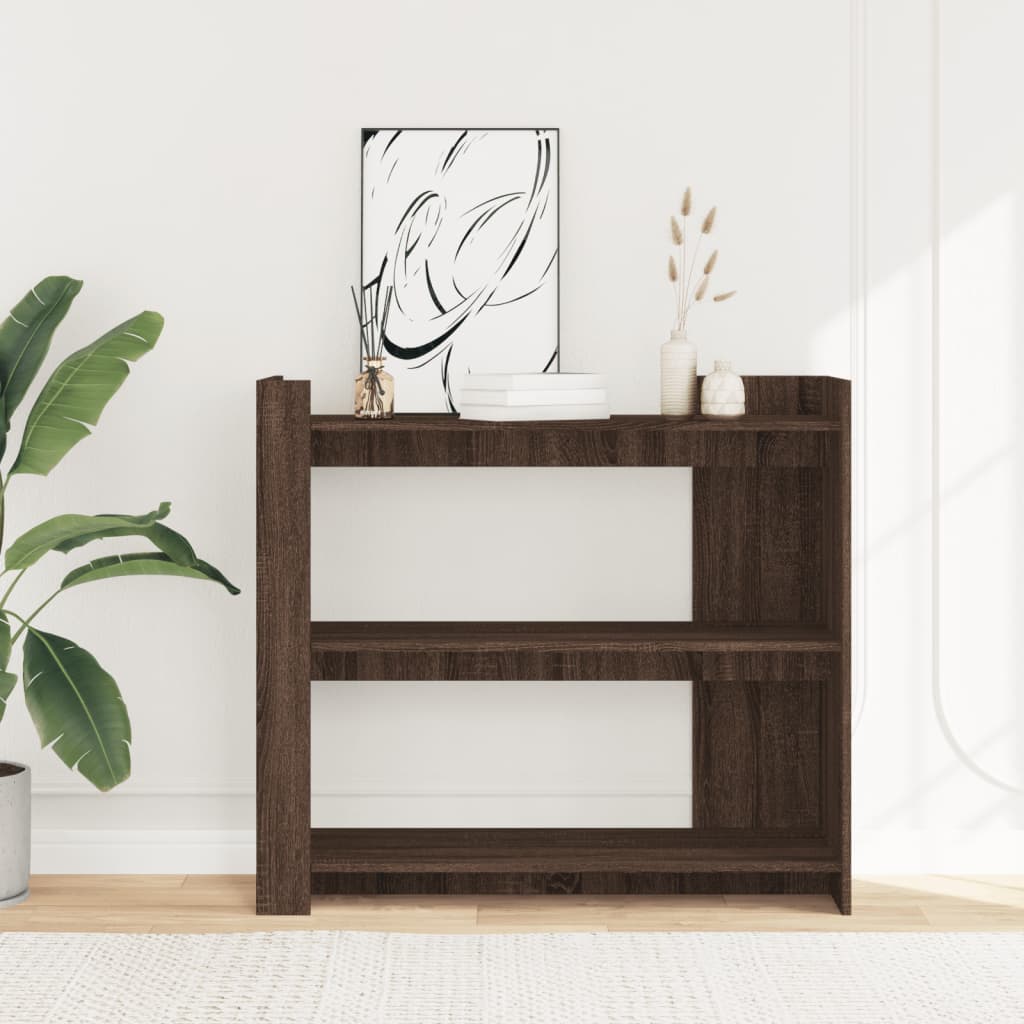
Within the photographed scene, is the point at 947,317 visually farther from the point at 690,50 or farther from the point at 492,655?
the point at 492,655

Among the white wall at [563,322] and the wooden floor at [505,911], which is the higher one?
the white wall at [563,322]

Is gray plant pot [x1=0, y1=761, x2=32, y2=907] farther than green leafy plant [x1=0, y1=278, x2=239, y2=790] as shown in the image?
Yes

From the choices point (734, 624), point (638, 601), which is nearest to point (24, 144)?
point (638, 601)

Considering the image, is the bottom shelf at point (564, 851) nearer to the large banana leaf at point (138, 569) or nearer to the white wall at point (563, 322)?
the white wall at point (563, 322)

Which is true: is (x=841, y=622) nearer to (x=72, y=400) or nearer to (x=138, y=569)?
(x=138, y=569)

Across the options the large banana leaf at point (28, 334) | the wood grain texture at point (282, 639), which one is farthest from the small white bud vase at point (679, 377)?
the large banana leaf at point (28, 334)

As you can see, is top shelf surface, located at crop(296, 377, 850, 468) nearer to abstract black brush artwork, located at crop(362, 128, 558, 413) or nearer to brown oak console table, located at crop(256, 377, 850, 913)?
brown oak console table, located at crop(256, 377, 850, 913)

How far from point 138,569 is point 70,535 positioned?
6.8 inches

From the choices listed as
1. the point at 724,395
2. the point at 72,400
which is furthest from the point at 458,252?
the point at 72,400

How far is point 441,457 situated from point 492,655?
46 centimetres

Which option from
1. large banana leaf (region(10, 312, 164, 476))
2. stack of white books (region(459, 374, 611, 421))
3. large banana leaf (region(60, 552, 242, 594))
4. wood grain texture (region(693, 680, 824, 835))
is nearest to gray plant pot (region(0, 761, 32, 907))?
large banana leaf (region(60, 552, 242, 594))

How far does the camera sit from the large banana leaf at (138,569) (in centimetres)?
293

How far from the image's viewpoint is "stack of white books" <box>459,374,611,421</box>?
9.55 feet

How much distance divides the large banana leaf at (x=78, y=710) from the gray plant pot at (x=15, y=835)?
0.72ft
